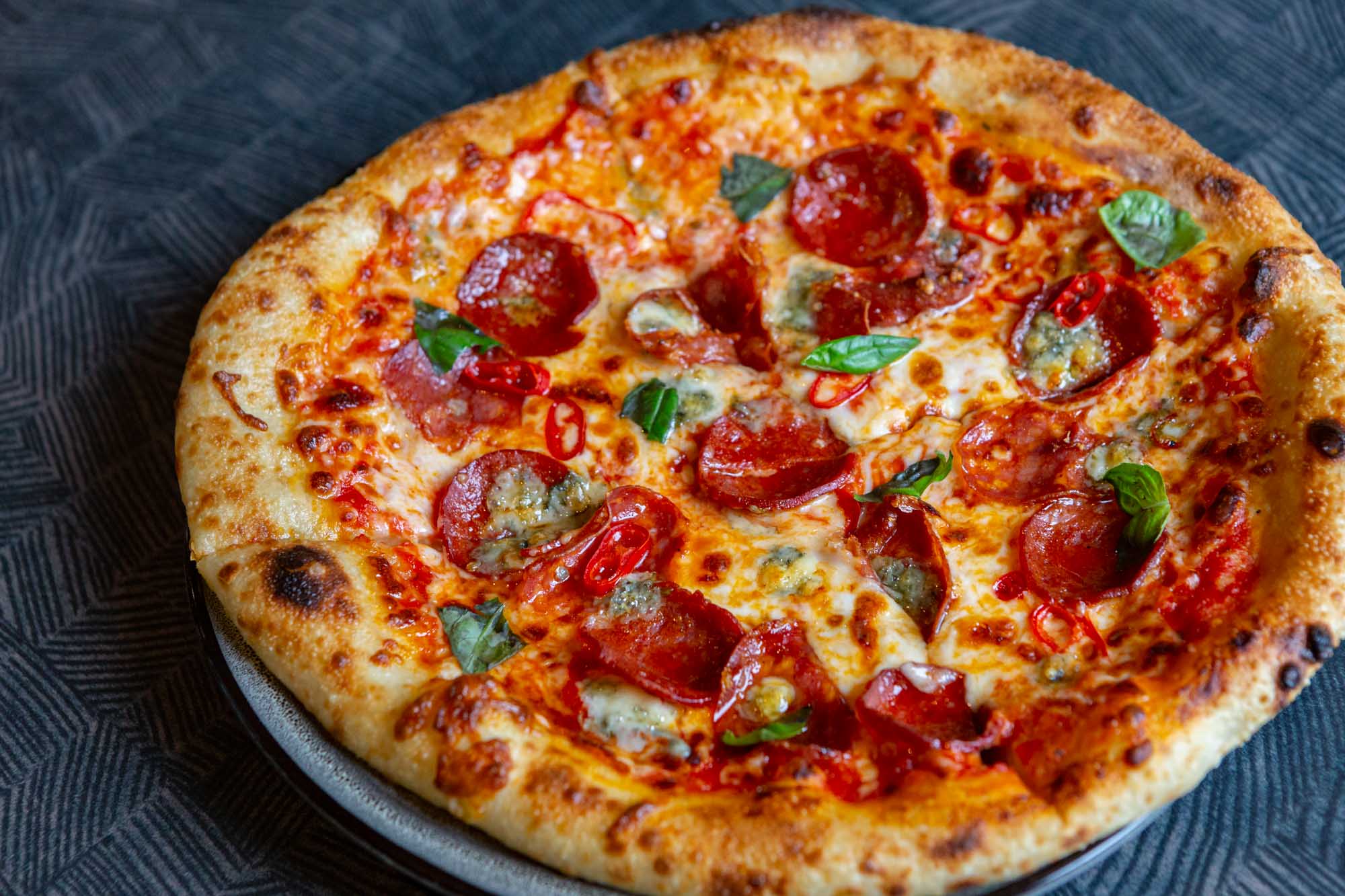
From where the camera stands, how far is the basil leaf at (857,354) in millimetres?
3641

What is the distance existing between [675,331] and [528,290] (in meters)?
0.50

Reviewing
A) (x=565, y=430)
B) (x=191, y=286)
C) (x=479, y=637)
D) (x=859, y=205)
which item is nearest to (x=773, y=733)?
(x=479, y=637)

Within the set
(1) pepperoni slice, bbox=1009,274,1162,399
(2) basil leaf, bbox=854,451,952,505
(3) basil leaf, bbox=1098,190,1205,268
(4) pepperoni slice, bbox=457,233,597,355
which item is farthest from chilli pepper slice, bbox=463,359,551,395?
(3) basil leaf, bbox=1098,190,1205,268

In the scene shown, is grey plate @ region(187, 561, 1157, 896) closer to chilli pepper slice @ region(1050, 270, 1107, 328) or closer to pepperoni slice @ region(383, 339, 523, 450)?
pepperoni slice @ region(383, 339, 523, 450)

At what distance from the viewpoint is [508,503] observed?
3561mm

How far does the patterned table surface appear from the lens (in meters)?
3.51

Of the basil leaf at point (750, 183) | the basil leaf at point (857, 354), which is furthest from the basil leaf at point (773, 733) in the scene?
the basil leaf at point (750, 183)

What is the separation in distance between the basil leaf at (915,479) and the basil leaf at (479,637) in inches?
37.4

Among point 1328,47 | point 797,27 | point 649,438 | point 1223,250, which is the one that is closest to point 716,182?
point 797,27

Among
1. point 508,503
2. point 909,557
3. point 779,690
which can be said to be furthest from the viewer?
point 508,503

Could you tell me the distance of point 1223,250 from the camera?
3801 mm

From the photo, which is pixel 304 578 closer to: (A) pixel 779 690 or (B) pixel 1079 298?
(A) pixel 779 690

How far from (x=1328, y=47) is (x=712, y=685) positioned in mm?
3665

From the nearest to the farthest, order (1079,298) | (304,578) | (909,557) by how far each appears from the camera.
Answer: (304,578)
(909,557)
(1079,298)
